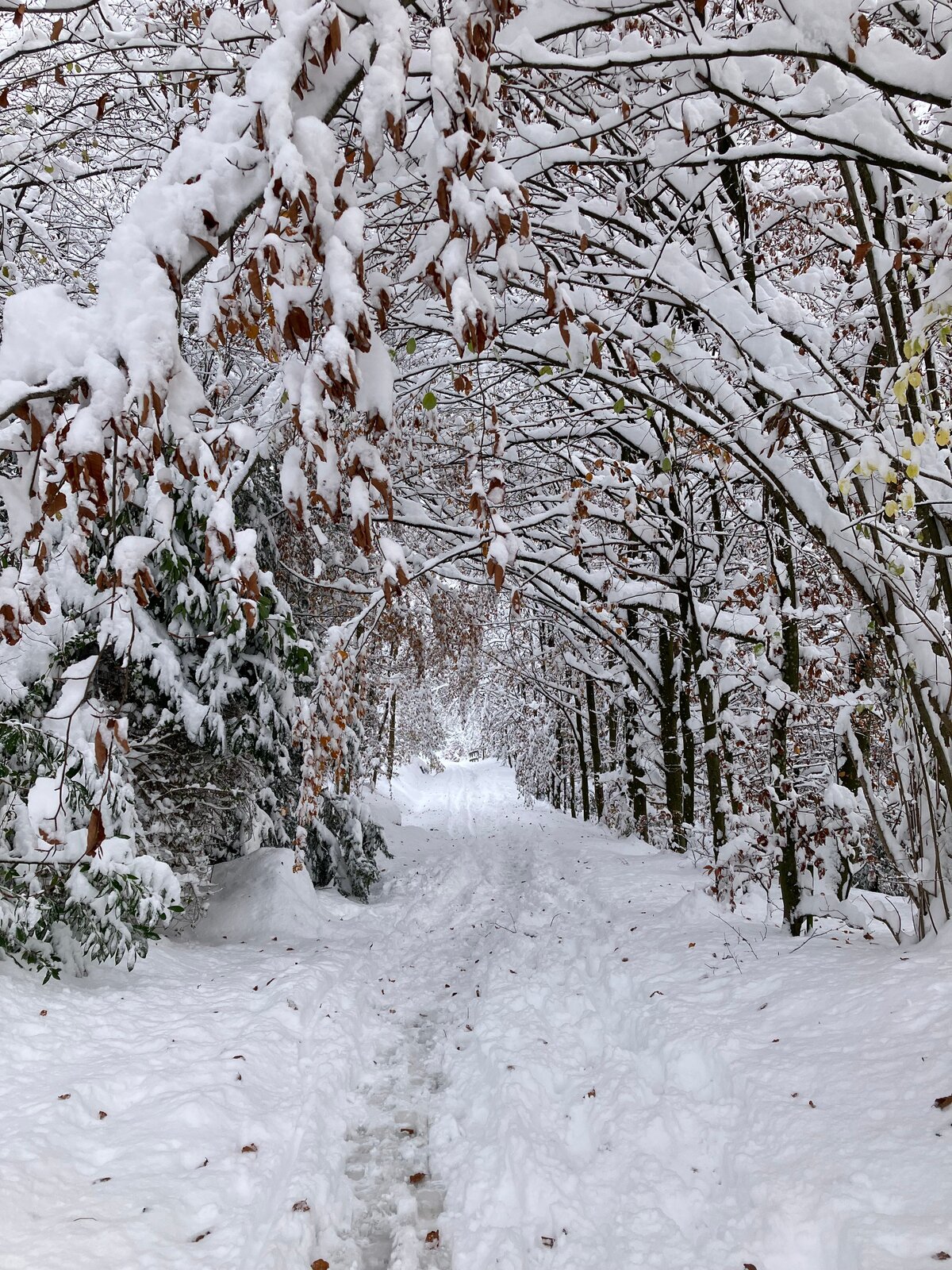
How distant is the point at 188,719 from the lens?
721cm

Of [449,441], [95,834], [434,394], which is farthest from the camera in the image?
[449,441]

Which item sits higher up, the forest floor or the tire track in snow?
the forest floor

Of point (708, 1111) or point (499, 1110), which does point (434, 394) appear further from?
point (708, 1111)

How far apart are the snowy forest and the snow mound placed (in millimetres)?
67

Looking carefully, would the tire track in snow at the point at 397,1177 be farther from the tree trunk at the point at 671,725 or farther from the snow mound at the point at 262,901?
the tree trunk at the point at 671,725

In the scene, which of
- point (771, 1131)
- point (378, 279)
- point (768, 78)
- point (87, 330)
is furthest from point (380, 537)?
point (771, 1131)

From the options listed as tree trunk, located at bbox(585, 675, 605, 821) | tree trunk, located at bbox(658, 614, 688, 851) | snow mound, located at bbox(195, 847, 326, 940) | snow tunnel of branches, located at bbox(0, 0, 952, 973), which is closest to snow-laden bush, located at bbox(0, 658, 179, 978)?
snow tunnel of branches, located at bbox(0, 0, 952, 973)

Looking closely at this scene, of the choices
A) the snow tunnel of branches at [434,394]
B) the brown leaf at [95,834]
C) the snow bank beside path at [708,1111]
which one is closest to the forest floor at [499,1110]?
the snow bank beside path at [708,1111]

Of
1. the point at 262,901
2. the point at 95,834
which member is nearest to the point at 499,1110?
the point at 95,834

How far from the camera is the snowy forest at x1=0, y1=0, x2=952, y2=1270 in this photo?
6.15 ft

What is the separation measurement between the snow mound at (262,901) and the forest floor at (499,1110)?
1075 mm

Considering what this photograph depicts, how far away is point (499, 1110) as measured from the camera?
4.20 metres

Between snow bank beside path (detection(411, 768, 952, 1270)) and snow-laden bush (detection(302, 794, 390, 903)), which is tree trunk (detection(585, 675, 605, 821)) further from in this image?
snow bank beside path (detection(411, 768, 952, 1270))

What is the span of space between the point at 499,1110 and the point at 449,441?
23.5 feet
